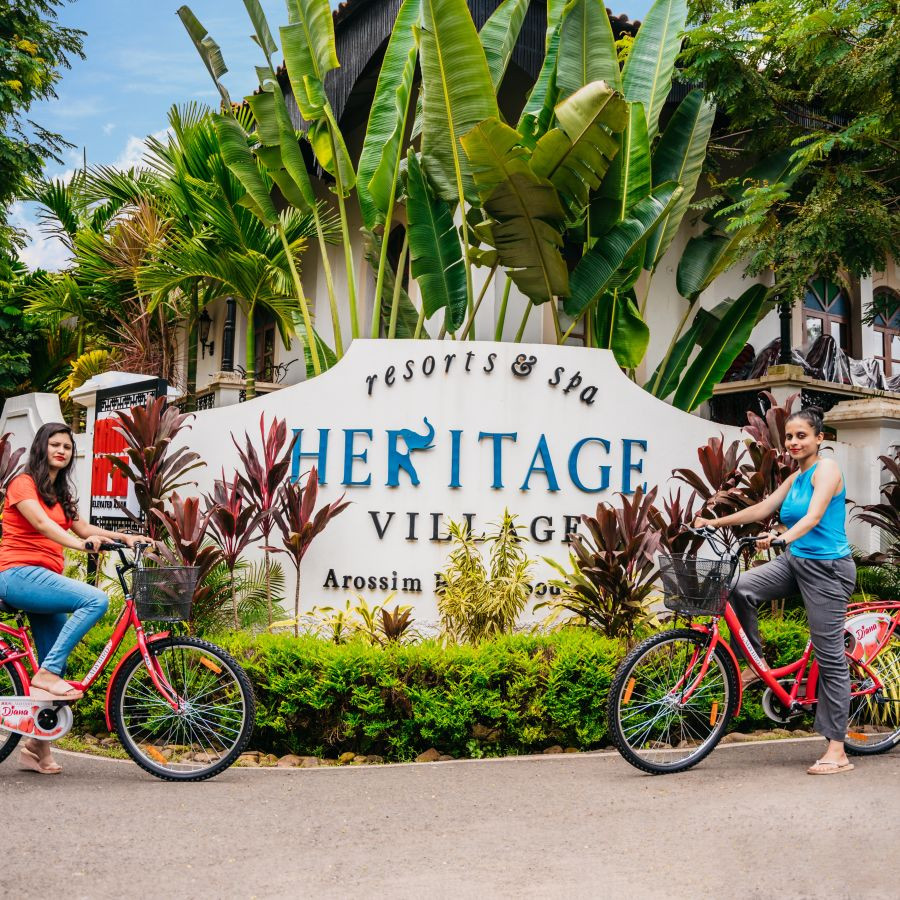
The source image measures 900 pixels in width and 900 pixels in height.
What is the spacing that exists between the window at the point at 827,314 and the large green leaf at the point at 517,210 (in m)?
6.60

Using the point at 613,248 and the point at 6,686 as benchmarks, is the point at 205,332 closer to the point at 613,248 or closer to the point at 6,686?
the point at 613,248

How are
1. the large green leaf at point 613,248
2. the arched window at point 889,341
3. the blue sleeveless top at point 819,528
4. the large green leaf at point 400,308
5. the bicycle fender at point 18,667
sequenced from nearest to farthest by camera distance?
1. the bicycle fender at point 18,667
2. the blue sleeveless top at point 819,528
3. the large green leaf at point 613,248
4. the large green leaf at point 400,308
5. the arched window at point 889,341

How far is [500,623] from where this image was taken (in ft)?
24.7

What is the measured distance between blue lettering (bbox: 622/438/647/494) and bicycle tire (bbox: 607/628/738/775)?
9.74 feet

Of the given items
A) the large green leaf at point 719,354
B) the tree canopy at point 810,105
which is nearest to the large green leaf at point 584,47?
the tree canopy at point 810,105

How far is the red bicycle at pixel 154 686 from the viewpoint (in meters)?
5.32

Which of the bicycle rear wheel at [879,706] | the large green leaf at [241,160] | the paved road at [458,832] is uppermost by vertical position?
the large green leaf at [241,160]

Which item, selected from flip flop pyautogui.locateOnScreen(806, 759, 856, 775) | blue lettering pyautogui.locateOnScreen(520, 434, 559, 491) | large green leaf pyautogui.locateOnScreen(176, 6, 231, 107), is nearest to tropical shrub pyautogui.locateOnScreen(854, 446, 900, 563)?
blue lettering pyautogui.locateOnScreen(520, 434, 559, 491)

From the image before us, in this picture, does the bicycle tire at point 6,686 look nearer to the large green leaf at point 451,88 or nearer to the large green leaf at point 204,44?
the large green leaf at point 451,88


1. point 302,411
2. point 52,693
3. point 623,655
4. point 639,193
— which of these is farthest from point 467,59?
point 52,693

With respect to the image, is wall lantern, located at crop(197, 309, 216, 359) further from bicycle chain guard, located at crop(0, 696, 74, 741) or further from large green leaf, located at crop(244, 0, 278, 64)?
bicycle chain guard, located at crop(0, 696, 74, 741)

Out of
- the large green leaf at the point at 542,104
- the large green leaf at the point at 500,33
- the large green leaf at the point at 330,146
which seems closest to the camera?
the large green leaf at the point at 542,104

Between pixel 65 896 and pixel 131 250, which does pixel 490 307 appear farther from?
pixel 65 896

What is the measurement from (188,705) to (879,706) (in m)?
4.51
